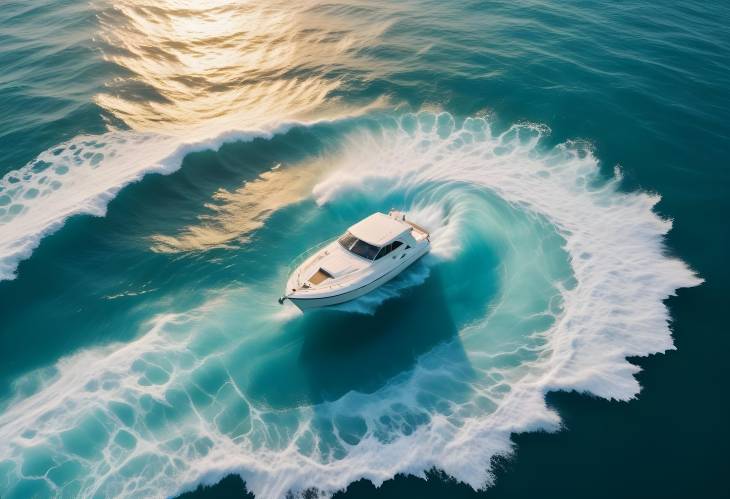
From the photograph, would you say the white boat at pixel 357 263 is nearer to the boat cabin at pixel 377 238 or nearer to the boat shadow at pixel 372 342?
the boat cabin at pixel 377 238

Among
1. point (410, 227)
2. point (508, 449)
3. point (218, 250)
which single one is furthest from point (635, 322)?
point (218, 250)

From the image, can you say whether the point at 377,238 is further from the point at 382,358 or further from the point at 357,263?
the point at 382,358

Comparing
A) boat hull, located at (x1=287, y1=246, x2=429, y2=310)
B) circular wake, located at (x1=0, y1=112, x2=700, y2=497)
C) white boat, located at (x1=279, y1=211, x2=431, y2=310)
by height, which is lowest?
circular wake, located at (x1=0, y1=112, x2=700, y2=497)

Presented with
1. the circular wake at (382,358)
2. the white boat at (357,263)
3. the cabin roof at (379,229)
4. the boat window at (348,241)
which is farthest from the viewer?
the boat window at (348,241)

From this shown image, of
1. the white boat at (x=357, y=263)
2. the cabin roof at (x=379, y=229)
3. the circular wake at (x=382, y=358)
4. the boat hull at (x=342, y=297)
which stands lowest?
the circular wake at (x=382, y=358)

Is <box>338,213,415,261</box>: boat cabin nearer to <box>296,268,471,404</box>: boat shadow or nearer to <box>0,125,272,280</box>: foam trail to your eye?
<box>296,268,471,404</box>: boat shadow

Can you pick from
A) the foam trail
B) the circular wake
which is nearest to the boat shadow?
the circular wake

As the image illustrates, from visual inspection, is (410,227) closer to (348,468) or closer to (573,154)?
(348,468)

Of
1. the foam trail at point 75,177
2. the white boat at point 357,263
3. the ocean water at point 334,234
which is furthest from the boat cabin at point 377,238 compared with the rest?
the foam trail at point 75,177
